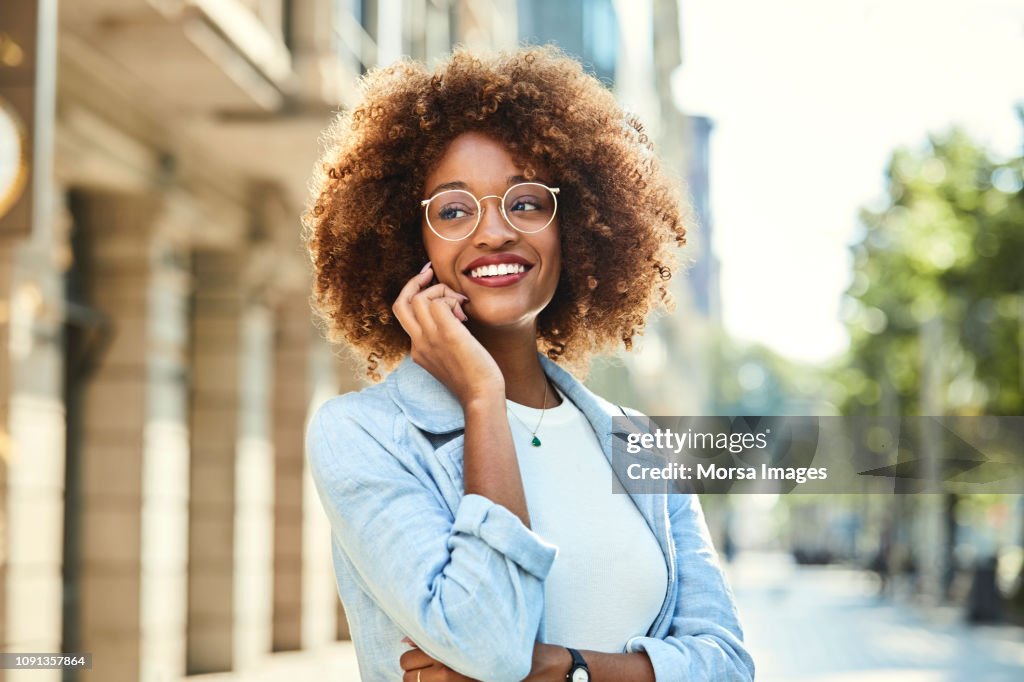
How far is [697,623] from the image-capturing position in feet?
8.34

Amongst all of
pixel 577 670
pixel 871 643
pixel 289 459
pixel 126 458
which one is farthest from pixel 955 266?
pixel 577 670

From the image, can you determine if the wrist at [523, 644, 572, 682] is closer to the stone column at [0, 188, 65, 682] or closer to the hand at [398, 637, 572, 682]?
the hand at [398, 637, 572, 682]

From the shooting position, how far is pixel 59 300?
9953mm

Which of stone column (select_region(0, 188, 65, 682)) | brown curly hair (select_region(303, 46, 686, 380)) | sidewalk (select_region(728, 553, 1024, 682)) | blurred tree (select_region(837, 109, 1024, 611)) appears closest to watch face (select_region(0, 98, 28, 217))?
stone column (select_region(0, 188, 65, 682))

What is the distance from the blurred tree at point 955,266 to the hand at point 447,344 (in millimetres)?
14069

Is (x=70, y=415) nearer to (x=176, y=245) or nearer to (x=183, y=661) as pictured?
(x=176, y=245)

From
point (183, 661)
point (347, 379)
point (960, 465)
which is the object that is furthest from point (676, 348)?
point (183, 661)

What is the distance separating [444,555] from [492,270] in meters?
0.54

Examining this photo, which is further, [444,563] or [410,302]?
[410,302]

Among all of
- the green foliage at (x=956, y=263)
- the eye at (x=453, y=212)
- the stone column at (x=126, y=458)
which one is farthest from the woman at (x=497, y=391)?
the green foliage at (x=956, y=263)

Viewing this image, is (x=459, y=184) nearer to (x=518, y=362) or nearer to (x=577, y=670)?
(x=518, y=362)

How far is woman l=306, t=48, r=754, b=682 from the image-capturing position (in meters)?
2.20

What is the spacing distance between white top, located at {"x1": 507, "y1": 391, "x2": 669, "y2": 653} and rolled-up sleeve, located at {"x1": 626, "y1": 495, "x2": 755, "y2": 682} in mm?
61

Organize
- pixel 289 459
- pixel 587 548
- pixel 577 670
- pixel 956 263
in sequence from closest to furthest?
pixel 577 670 < pixel 587 548 < pixel 289 459 < pixel 956 263
